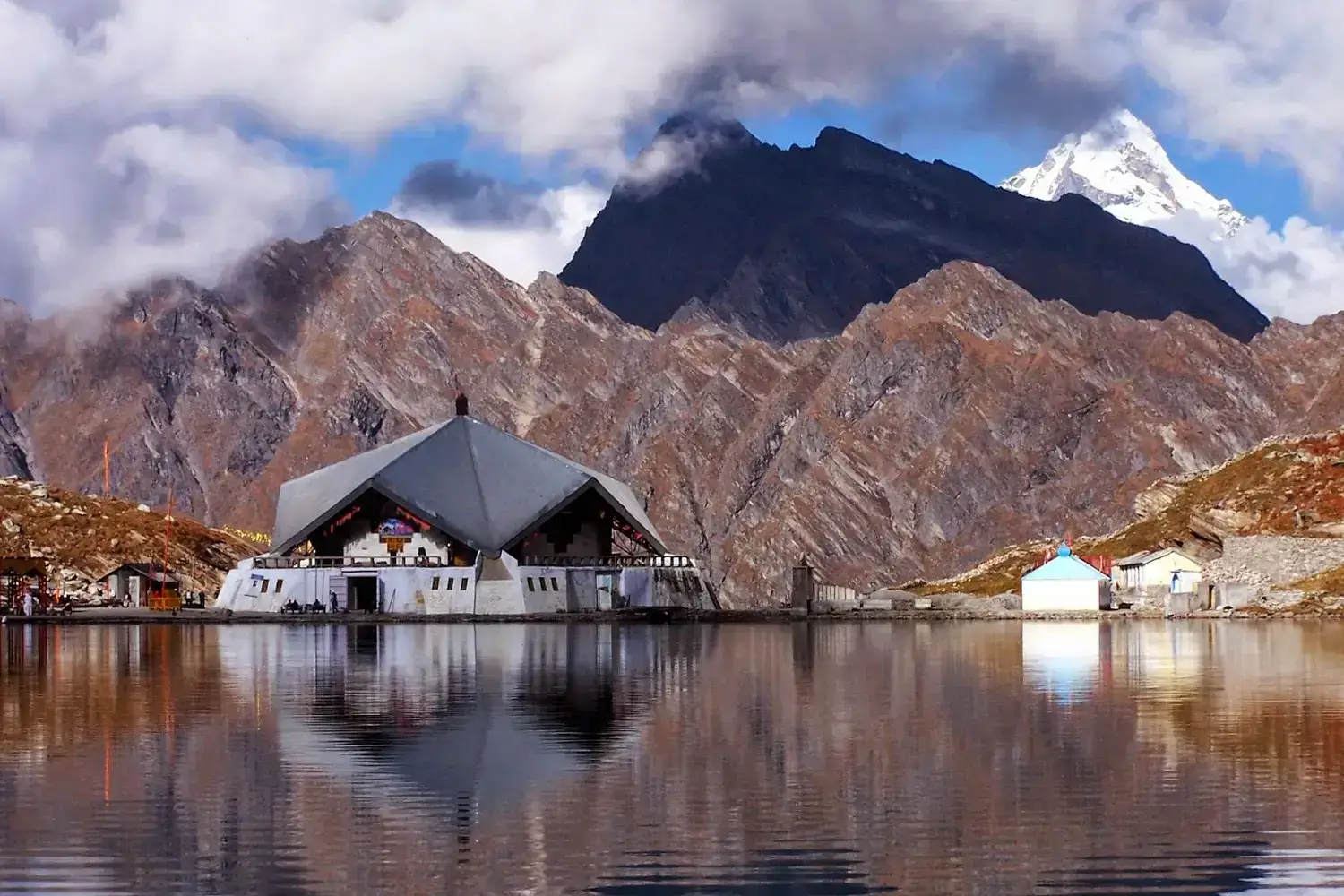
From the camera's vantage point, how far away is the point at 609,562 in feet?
378

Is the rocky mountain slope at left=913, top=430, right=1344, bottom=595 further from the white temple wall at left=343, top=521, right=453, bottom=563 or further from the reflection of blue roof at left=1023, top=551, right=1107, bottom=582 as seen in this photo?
the white temple wall at left=343, top=521, right=453, bottom=563

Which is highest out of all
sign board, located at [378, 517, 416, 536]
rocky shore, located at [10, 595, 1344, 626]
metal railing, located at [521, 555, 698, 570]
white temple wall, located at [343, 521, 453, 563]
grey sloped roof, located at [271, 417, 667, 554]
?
grey sloped roof, located at [271, 417, 667, 554]

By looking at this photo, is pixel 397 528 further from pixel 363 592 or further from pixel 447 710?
pixel 447 710

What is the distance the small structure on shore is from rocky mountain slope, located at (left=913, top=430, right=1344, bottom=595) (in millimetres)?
64318

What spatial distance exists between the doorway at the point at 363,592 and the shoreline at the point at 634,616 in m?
4.94

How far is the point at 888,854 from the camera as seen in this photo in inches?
790

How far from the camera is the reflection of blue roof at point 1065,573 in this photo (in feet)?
380

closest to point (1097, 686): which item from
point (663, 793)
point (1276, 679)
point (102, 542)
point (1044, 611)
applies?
point (1276, 679)

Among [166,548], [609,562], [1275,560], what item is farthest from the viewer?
[166,548]

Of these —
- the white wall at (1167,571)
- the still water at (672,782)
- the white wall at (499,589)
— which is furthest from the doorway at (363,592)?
the still water at (672,782)

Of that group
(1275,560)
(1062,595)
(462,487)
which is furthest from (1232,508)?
(462,487)

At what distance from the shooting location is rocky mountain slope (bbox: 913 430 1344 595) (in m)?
138

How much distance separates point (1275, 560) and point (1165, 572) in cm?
757

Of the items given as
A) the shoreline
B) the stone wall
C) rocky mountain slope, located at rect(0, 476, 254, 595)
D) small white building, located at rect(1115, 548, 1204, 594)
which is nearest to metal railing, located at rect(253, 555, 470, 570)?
the shoreline
